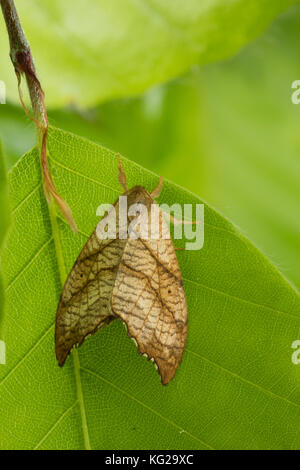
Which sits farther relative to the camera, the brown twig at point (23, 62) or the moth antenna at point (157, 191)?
the moth antenna at point (157, 191)

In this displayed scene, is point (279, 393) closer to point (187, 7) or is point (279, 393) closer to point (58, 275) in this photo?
point (58, 275)

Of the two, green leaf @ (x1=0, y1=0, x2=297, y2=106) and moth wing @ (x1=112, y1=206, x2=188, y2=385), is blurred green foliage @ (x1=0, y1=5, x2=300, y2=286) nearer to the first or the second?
green leaf @ (x1=0, y1=0, x2=297, y2=106)

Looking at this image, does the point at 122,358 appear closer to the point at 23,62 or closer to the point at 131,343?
the point at 131,343

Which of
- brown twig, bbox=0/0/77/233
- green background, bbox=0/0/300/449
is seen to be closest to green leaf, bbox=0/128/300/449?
green background, bbox=0/0/300/449

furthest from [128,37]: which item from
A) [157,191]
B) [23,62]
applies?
[23,62]

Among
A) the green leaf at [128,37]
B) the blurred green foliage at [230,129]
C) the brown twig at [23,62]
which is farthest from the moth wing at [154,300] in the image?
the blurred green foliage at [230,129]

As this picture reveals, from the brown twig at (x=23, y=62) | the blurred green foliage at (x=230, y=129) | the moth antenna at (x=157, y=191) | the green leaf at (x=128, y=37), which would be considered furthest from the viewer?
the blurred green foliage at (x=230, y=129)

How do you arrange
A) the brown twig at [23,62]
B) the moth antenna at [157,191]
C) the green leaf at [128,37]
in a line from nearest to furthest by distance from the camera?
the brown twig at [23,62]
the moth antenna at [157,191]
the green leaf at [128,37]

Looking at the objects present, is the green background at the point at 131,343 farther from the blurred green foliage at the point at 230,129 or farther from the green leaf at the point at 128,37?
the blurred green foliage at the point at 230,129

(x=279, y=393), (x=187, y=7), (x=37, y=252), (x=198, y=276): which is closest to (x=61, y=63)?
(x=187, y=7)
